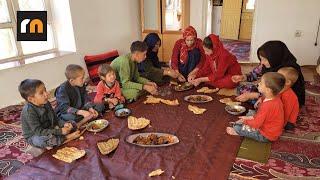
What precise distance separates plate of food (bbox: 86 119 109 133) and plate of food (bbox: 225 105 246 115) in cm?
118

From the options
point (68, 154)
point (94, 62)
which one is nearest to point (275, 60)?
point (68, 154)

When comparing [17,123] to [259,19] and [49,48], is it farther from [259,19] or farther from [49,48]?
[259,19]

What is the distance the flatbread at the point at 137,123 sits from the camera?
230cm

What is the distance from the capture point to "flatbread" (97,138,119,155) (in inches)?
77.2

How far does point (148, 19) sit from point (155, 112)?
321 cm

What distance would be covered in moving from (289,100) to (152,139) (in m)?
1.22

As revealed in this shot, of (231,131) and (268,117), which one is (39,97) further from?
(268,117)

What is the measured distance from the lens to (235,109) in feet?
8.52

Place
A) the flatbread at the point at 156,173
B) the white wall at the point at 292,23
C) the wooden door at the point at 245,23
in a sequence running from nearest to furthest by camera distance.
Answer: the flatbread at the point at 156,173, the white wall at the point at 292,23, the wooden door at the point at 245,23

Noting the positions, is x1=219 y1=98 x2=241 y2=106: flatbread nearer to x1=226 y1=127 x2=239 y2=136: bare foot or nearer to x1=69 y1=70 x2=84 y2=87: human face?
x1=226 y1=127 x2=239 y2=136: bare foot

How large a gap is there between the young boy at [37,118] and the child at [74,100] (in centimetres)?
28

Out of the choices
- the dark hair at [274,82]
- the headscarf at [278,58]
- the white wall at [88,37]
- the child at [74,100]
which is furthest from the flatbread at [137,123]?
the white wall at [88,37]

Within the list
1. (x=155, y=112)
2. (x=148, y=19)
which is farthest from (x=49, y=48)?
(x=155, y=112)

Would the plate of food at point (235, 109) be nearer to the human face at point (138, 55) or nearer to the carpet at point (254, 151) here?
the carpet at point (254, 151)
